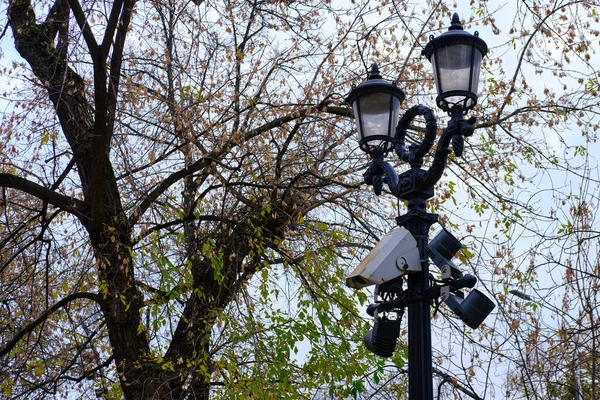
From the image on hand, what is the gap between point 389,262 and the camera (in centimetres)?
539

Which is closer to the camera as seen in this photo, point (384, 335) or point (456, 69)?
point (456, 69)

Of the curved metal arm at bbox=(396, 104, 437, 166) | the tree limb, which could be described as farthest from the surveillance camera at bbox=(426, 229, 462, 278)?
the tree limb

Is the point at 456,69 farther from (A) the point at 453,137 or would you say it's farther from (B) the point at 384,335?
(B) the point at 384,335

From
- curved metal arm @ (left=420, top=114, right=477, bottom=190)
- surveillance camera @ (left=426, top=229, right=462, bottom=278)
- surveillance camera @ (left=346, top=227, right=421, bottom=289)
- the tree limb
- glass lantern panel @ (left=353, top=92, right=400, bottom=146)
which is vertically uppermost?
the tree limb

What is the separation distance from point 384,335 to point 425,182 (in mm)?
1191

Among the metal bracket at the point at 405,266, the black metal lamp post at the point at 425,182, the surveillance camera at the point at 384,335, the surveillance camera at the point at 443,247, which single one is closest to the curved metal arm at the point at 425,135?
the black metal lamp post at the point at 425,182

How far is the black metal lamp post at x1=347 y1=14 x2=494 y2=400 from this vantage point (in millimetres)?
5281

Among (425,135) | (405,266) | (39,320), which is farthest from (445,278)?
(39,320)

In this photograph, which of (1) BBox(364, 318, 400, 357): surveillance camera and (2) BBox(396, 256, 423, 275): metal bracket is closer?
(2) BBox(396, 256, 423, 275): metal bracket

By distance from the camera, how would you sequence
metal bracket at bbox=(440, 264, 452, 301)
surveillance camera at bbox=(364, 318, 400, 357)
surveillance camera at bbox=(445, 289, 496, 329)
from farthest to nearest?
surveillance camera at bbox=(364, 318, 400, 357) → metal bracket at bbox=(440, 264, 452, 301) → surveillance camera at bbox=(445, 289, 496, 329)

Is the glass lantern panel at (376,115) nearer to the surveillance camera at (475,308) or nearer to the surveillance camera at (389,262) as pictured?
the surveillance camera at (389,262)

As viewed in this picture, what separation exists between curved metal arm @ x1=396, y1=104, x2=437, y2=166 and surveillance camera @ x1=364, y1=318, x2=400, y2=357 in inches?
50.6

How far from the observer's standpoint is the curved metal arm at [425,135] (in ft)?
19.2

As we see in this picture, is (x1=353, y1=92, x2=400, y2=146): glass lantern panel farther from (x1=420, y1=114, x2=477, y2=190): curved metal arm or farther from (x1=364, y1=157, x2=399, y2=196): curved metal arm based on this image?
(x1=420, y1=114, x2=477, y2=190): curved metal arm
